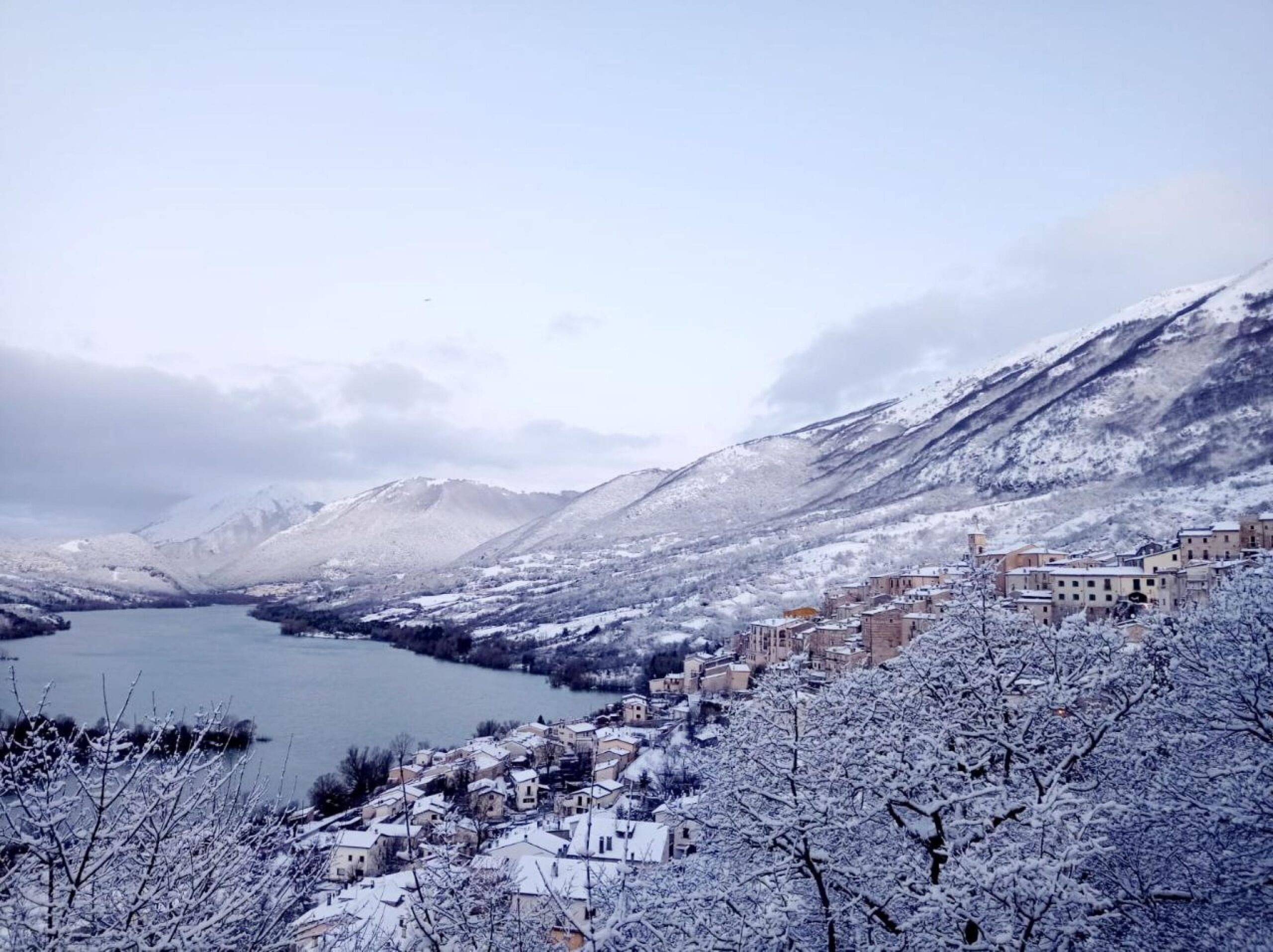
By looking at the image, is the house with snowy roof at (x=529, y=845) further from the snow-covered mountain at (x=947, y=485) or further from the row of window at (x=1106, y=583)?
the snow-covered mountain at (x=947, y=485)

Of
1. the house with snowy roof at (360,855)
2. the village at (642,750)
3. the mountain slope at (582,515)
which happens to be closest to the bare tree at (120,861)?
the village at (642,750)

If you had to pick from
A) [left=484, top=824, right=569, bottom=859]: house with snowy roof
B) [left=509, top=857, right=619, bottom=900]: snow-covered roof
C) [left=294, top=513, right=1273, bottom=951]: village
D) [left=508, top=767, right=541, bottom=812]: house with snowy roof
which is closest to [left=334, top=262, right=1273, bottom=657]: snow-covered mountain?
[left=294, top=513, right=1273, bottom=951]: village

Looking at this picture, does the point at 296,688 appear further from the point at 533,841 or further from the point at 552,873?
the point at 552,873

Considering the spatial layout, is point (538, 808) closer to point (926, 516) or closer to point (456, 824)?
point (456, 824)

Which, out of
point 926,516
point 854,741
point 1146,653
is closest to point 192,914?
point 854,741

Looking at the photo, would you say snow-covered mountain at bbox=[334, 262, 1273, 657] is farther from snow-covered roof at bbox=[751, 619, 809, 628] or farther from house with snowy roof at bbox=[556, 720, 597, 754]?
house with snowy roof at bbox=[556, 720, 597, 754]

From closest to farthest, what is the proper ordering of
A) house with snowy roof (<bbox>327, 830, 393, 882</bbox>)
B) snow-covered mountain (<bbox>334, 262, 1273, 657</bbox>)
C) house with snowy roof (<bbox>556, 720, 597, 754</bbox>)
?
house with snowy roof (<bbox>327, 830, 393, 882</bbox>)
house with snowy roof (<bbox>556, 720, 597, 754</bbox>)
snow-covered mountain (<bbox>334, 262, 1273, 657</bbox>)
